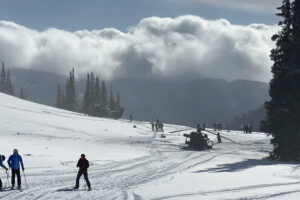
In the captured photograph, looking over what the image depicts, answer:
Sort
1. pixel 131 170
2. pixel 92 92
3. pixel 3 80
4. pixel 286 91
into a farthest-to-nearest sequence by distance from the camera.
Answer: pixel 3 80 < pixel 92 92 < pixel 286 91 < pixel 131 170

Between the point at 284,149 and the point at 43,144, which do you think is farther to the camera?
the point at 43,144

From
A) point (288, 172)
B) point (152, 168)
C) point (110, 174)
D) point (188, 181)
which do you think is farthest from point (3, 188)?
point (288, 172)

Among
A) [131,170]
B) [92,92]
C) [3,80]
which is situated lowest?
[131,170]

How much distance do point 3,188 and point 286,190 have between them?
41.9ft

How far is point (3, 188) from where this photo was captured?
20.4m

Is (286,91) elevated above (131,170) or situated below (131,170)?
above

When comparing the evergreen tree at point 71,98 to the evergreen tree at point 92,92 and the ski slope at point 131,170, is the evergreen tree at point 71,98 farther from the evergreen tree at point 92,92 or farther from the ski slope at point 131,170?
the ski slope at point 131,170

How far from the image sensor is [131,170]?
92.9 ft

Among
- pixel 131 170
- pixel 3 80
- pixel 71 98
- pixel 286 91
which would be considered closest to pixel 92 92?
pixel 71 98

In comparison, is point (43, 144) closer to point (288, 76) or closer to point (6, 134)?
→ point (6, 134)

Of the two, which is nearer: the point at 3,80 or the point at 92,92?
the point at 92,92

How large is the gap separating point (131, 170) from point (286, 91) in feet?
53.2

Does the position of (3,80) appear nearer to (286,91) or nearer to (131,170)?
(286,91)

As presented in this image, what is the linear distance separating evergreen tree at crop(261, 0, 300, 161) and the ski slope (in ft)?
10.6
